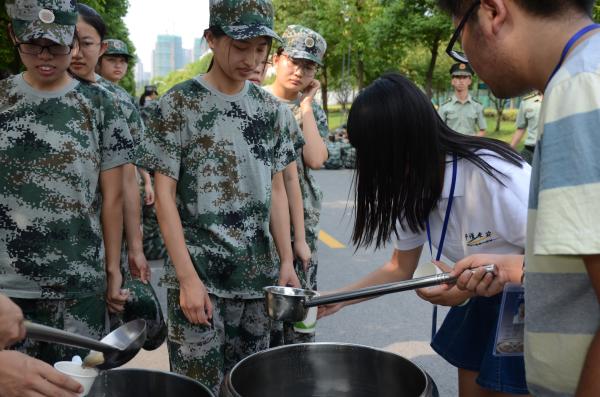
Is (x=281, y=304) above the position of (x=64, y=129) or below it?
below

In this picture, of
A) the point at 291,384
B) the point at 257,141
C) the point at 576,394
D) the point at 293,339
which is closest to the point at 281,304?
the point at 291,384

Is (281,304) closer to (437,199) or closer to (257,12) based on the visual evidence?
(437,199)

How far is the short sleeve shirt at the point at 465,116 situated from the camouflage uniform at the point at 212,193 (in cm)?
591

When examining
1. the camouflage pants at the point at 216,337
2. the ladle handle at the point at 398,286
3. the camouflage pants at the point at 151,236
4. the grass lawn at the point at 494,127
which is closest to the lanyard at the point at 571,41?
the ladle handle at the point at 398,286

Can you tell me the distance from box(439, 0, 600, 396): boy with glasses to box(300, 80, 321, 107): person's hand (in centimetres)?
195

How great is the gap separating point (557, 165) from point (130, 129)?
7.02ft

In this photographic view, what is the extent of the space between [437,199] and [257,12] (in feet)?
2.58

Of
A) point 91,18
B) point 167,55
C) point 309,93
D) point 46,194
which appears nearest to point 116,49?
point 91,18

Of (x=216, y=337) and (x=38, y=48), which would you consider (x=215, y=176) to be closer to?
(x=216, y=337)

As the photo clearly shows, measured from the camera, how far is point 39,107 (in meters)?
1.87

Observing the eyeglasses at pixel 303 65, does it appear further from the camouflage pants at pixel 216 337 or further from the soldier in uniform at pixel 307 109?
the camouflage pants at pixel 216 337

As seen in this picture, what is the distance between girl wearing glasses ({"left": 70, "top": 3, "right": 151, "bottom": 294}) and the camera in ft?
7.93

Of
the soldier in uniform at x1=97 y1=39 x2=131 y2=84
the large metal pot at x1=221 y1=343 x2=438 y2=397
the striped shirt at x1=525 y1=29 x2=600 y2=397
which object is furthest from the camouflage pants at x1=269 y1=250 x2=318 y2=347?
the soldier in uniform at x1=97 y1=39 x2=131 y2=84

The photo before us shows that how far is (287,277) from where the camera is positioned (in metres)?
2.00
